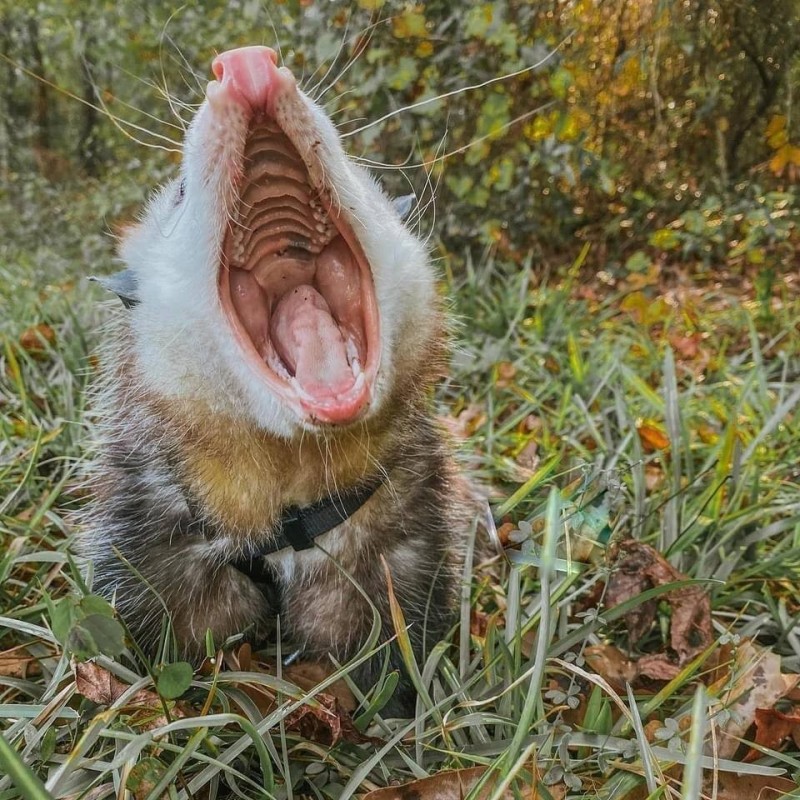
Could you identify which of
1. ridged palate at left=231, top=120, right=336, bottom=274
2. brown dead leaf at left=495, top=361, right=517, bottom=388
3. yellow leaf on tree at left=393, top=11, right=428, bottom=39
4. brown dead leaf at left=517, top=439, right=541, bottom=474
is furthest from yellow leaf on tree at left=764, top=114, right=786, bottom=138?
ridged palate at left=231, top=120, right=336, bottom=274

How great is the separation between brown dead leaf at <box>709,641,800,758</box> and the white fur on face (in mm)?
866

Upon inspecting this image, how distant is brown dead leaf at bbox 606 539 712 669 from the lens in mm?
1561

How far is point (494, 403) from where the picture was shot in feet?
8.95

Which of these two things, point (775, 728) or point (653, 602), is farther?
point (653, 602)

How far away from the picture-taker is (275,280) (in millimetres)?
1361

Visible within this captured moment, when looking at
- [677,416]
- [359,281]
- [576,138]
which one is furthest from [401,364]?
[576,138]

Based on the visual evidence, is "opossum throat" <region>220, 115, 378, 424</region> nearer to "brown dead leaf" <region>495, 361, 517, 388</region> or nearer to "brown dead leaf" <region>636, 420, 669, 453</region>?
"brown dead leaf" <region>636, 420, 669, 453</region>

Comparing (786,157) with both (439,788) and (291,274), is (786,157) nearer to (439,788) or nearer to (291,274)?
(291,274)

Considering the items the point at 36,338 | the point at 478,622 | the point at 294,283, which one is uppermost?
the point at 36,338

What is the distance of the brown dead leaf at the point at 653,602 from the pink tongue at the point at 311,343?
729 mm

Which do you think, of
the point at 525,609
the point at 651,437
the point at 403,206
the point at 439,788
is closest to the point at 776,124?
the point at 651,437

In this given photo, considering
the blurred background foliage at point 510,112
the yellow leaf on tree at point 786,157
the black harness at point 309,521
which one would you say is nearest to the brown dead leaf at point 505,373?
the blurred background foliage at point 510,112

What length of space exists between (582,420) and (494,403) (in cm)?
37

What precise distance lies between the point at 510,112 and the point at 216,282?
9.41ft
